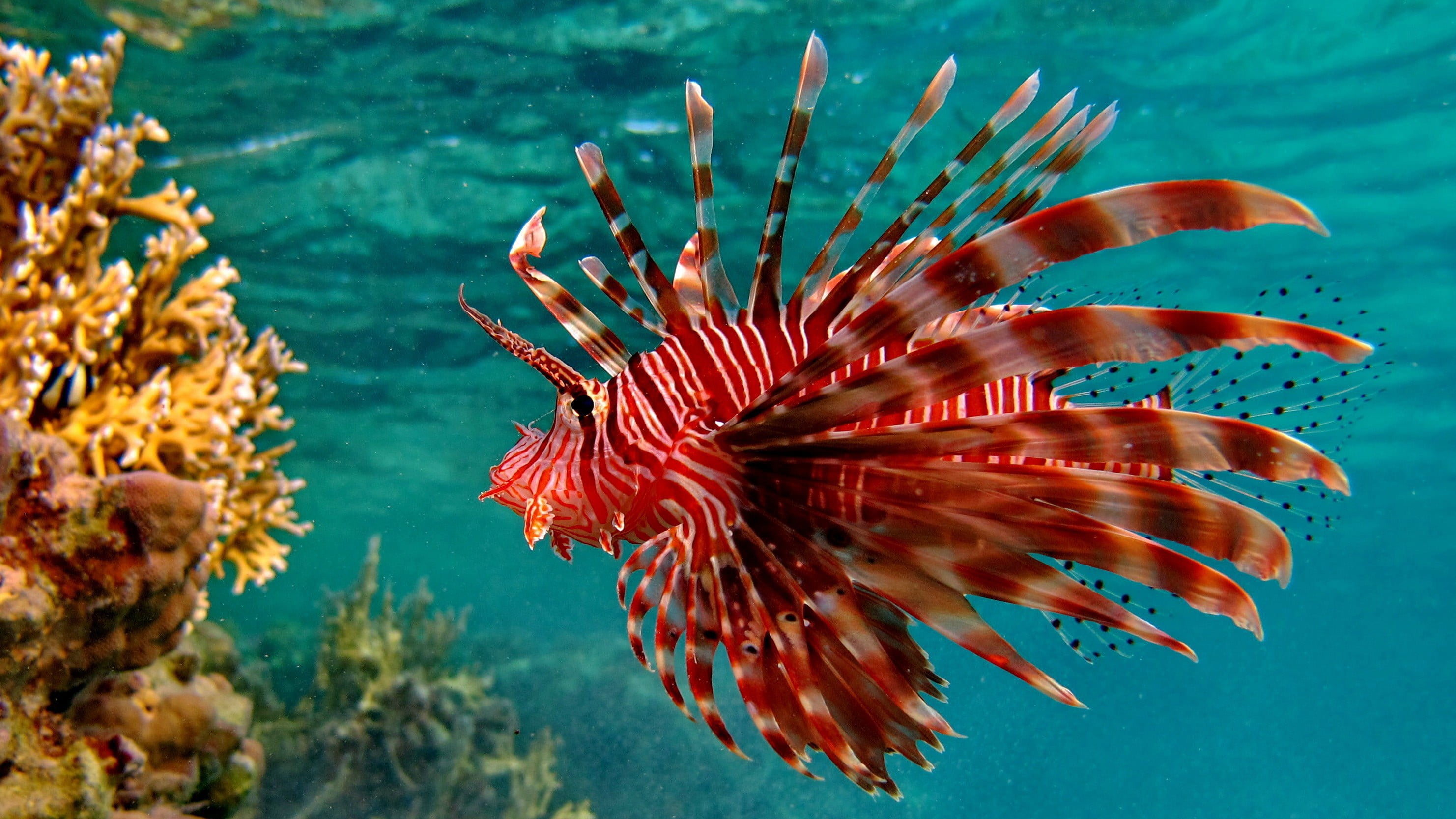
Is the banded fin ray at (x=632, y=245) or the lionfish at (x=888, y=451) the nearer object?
the lionfish at (x=888, y=451)

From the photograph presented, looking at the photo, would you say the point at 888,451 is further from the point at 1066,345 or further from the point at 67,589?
the point at 67,589

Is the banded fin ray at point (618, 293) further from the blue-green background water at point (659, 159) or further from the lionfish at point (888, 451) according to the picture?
the blue-green background water at point (659, 159)

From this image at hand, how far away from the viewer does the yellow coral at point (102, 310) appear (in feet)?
9.24

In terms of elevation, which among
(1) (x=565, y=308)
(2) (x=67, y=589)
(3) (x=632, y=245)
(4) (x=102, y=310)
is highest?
(3) (x=632, y=245)

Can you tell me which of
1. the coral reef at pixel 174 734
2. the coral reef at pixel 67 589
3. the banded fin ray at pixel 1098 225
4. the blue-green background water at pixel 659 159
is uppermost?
the blue-green background water at pixel 659 159

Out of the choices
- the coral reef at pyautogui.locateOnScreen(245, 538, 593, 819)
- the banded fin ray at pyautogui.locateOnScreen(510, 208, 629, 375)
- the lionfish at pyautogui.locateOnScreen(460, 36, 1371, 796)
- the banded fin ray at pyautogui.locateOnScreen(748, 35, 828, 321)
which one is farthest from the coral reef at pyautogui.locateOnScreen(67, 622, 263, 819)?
the coral reef at pyautogui.locateOnScreen(245, 538, 593, 819)

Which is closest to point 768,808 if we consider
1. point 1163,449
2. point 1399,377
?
Answer: point 1163,449

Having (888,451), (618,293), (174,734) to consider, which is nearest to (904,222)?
(888,451)

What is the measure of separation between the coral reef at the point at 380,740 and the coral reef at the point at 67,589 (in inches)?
206

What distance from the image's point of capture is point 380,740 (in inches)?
301

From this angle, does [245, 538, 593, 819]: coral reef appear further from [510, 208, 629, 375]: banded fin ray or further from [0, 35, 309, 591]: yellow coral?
[510, 208, 629, 375]: banded fin ray

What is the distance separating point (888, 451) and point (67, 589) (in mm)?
2710

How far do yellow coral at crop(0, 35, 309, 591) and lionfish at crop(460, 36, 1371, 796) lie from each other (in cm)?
200

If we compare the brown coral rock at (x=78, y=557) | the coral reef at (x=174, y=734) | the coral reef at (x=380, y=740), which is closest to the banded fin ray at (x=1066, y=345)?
the brown coral rock at (x=78, y=557)
